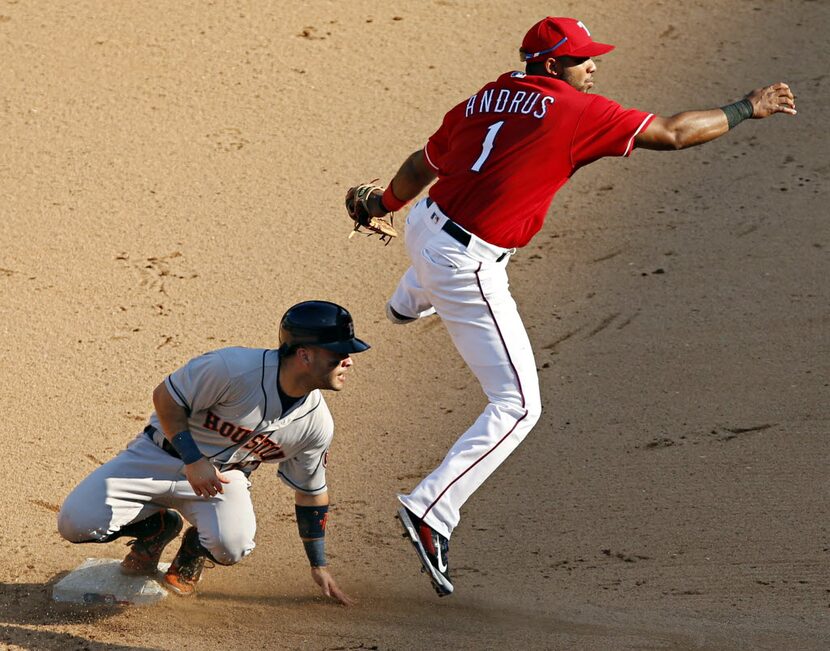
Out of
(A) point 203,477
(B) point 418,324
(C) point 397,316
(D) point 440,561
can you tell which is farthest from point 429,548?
(B) point 418,324

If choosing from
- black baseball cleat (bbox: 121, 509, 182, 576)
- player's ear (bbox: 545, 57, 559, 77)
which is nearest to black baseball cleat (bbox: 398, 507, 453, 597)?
black baseball cleat (bbox: 121, 509, 182, 576)

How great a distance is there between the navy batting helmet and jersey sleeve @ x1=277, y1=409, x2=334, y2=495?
0.43 m

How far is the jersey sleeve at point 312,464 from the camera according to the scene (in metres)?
4.56

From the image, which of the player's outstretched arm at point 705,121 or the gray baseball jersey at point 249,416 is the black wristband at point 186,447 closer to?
the gray baseball jersey at point 249,416

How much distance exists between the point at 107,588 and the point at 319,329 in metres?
1.46

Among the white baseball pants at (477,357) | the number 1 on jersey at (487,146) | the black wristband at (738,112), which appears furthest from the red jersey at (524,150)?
the black wristband at (738,112)

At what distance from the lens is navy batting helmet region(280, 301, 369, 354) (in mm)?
4191

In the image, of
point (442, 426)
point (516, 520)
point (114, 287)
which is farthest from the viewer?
point (114, 287)

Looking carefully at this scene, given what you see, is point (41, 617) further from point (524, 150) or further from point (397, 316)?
point (524, 150)

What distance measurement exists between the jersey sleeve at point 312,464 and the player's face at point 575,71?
1633 millimetres

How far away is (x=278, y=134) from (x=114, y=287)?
1.95 metres

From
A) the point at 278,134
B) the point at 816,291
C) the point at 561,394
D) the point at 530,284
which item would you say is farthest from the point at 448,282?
the point at 278,134

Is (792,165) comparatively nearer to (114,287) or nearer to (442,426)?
(442,426)

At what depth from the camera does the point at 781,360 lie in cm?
637
